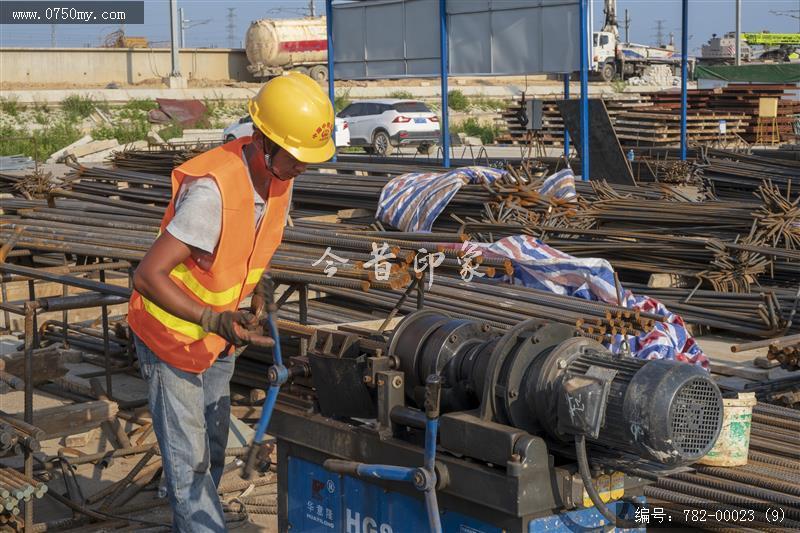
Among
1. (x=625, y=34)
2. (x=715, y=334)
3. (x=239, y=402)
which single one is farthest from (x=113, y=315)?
(x=625, y=34)

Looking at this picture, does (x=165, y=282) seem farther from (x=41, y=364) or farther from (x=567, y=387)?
(x=41, y=364)

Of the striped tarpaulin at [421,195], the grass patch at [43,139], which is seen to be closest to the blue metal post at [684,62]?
the striped tarpaulin at [421,195]

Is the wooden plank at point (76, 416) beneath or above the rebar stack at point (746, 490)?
above

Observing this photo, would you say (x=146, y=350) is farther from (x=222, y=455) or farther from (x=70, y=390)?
(x=70, y=390)

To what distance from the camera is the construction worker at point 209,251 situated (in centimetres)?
405

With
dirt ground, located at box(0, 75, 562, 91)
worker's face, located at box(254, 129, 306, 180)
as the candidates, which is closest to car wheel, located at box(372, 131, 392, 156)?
dirt ground, located at box(0, 75, 562, 91)

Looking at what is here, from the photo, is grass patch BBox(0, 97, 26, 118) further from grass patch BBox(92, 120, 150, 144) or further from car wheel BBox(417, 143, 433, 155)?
car wheel BBox(417, 143, 433, 155)

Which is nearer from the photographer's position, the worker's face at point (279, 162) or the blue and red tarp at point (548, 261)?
the worker's face at point (279, 162)

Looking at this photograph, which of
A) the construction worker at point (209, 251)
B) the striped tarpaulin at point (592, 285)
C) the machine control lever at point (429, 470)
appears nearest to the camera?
the machine control lever at point (429, 470)

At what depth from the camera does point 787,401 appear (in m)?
6.95

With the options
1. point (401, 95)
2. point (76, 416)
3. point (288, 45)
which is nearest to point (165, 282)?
point (76, 416)

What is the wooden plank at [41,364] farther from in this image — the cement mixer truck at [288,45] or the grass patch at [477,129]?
the cement mixer truck at [288,45]

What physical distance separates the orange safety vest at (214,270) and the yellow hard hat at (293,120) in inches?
6.7

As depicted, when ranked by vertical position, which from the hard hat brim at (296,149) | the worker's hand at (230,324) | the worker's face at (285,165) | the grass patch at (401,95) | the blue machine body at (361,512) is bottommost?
the blue machine body at (361,512)
